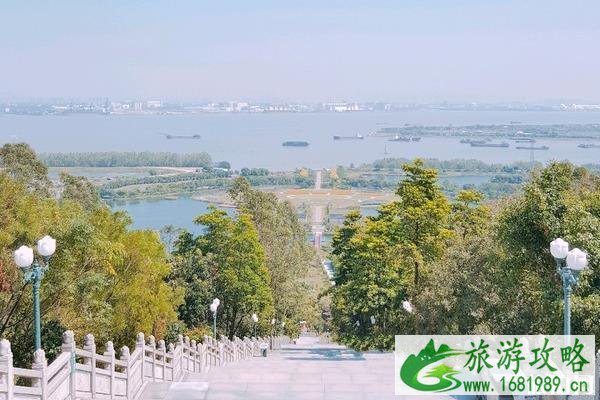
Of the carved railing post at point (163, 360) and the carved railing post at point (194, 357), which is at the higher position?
the carved railing post at point (163, 360)

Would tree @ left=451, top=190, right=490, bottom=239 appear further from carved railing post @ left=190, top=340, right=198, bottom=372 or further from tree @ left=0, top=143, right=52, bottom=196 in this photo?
tree @ left=0, top=143, right=52, bottom=196

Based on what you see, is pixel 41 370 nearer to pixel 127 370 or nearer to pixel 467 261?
pixel 127 370

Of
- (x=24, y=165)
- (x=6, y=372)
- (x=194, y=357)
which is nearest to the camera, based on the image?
(x=6, y=372)

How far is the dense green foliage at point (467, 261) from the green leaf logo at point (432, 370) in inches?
68.9

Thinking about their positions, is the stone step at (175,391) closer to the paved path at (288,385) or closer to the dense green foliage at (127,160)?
the paved path at (288,385)

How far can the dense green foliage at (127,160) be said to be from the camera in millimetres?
156250

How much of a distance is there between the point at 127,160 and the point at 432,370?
159176 millimetres

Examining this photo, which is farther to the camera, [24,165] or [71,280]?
[24,165]

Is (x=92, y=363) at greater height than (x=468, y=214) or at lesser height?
greater

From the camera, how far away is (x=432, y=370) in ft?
40.9

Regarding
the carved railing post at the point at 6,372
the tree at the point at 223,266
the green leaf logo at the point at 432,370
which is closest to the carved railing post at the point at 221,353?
the tree at the point at 223,266

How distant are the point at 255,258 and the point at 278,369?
1156 centimetres

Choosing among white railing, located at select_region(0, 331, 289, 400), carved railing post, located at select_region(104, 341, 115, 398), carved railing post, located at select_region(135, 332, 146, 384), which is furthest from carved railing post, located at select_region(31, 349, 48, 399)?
carved railing post, located at select_region(135, 332, 146, 384)

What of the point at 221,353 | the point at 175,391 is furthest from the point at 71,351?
the point at 221,353
